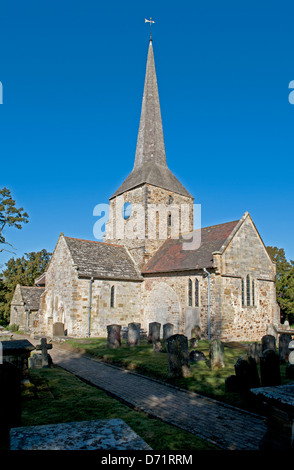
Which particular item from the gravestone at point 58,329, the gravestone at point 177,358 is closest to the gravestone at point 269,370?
the gravestone at point 177,358

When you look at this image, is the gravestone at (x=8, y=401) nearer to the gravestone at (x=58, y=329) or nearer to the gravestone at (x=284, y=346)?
the gravestone at (x=284, y=346)

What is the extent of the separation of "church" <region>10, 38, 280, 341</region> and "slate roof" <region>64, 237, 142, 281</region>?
0.30ft

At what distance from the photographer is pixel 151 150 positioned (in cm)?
3272

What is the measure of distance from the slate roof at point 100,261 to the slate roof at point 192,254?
5.09ft

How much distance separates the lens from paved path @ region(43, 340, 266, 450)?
20.0 ft

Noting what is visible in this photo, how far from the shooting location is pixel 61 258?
25.0m

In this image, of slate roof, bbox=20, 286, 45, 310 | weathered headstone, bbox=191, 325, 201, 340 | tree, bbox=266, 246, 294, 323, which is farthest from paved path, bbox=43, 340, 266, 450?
tree, bbox=266, 246, 294, 323

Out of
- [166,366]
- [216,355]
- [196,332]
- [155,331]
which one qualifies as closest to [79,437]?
[216,355]

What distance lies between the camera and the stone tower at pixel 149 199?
29062 millimetres

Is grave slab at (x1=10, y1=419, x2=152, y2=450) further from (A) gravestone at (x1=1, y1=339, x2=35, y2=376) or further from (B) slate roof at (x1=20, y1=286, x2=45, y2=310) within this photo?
(B) slate roof at (x1=20, y1=286, x2=45, y2=310)

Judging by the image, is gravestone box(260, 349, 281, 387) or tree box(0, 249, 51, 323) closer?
gravestone box(260, 349, 281, 387)

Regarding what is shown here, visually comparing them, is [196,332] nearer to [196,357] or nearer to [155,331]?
[155,331]

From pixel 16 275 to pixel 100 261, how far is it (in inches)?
832
